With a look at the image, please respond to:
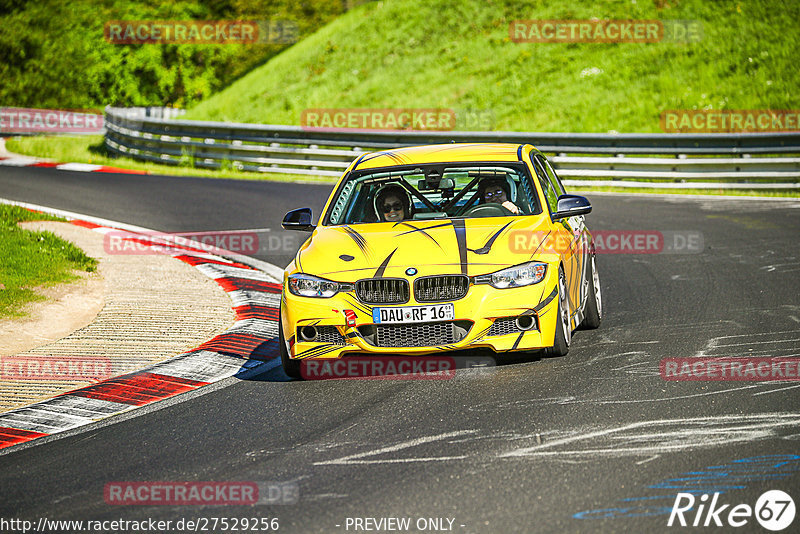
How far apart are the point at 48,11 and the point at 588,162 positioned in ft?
141

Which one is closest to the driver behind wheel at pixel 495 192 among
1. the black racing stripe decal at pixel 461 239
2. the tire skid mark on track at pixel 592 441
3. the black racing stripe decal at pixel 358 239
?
the black racing stripe decal at pixel 461 239

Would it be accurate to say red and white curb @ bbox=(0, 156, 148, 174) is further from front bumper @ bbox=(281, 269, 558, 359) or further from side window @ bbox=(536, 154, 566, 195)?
front bumper @ bbox=(281, 269, 558, 359)

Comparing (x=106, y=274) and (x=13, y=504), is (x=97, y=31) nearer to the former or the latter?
(x=106, y=274)

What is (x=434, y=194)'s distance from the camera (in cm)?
909

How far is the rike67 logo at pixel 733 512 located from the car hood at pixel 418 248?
2.84 m

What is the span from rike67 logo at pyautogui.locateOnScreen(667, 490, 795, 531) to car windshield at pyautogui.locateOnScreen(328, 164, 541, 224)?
390 cm

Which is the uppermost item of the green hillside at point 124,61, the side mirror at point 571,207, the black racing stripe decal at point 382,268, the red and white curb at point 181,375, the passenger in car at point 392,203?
the green hillside at point 124,61

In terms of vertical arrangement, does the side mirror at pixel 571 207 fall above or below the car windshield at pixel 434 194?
below

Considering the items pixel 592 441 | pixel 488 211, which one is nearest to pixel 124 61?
pixel 488 211

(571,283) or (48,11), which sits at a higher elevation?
Answer: (48,11)

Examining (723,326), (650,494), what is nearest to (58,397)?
(650,494)

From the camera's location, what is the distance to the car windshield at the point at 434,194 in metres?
8.56

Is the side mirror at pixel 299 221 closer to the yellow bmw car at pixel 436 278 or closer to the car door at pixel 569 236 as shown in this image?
the yellow bmw car at pixel 436 278

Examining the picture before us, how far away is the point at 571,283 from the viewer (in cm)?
803
